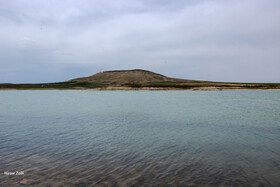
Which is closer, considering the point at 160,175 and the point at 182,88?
the point at 160,175

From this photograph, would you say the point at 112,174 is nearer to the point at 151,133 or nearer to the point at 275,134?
the point at 151,133

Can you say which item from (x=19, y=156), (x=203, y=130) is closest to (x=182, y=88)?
(x=203, y=130)

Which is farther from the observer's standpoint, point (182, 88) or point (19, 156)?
point (182, 88)

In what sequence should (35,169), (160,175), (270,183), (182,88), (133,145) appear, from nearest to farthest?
(270,183) → (160,175) → (35,169) → (133,145) → (182,88)

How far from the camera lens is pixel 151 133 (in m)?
16.2

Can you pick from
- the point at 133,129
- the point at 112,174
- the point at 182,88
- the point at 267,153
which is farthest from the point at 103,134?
the point at 182,88

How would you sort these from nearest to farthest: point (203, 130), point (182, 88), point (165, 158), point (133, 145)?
point (165, 158), point (133, 145), point (203, 130), point (182, 88)

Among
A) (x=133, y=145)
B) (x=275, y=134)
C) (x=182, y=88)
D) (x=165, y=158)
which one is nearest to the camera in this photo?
(x=165, y=158)

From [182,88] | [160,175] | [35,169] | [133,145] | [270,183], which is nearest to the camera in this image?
[270,183]

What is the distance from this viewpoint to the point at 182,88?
11938cm

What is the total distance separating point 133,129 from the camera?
1780 cm

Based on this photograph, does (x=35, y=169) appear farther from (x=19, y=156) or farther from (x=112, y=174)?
(x=112, y=174)

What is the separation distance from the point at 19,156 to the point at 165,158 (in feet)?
24.0

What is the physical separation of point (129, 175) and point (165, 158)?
2699 millimetres
